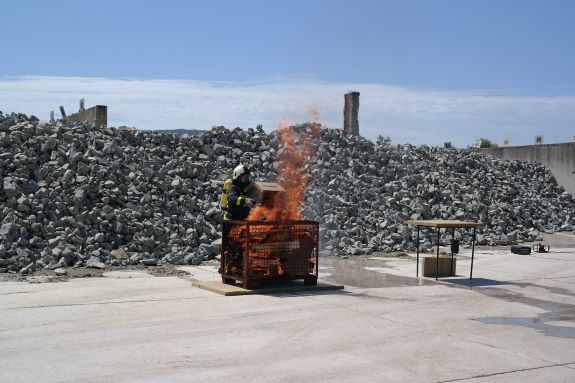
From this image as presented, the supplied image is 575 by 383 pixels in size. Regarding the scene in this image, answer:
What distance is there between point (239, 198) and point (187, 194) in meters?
6.44

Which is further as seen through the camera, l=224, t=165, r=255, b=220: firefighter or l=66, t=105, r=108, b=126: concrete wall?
l=66, t=105, r=108, b=126: concrete wall

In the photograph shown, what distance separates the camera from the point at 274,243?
11328 mm

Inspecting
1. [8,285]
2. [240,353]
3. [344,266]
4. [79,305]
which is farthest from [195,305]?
[344,266]

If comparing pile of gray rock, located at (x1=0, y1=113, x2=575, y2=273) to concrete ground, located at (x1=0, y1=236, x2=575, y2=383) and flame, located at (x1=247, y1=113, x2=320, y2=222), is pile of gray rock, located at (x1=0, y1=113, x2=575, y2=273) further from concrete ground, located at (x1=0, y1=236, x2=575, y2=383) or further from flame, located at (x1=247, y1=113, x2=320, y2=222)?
concrete ground, located at (x1=0, y1=236, x2=575, y2=383)

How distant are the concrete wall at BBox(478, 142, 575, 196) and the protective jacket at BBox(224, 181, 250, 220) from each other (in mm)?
21809

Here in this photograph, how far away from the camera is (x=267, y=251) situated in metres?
11.3

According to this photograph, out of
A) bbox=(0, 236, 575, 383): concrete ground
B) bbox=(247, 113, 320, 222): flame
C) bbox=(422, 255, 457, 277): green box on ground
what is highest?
bbox=(247, 113, 320, 222): flame

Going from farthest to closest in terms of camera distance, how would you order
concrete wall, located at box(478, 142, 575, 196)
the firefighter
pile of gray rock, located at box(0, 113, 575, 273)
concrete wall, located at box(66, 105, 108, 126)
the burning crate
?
concrete wall, located at box(478, 142, 575, 196), concrete wall, located at box(66, 105, 108, 126), pile of gray rock, located at box(0, 113, 575, 273), the firefighter, the burning crate

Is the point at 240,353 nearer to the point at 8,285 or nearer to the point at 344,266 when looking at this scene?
the point at 8,285

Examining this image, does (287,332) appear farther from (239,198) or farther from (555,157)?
(555,157)

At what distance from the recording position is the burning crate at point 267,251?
11062mm

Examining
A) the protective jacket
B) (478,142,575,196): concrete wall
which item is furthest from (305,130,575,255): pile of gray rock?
the protective jacket

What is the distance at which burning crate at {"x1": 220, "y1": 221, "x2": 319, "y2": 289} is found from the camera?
11062 millimetres

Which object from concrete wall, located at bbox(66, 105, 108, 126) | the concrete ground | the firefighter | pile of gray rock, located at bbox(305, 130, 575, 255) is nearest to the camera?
the concrete ground
